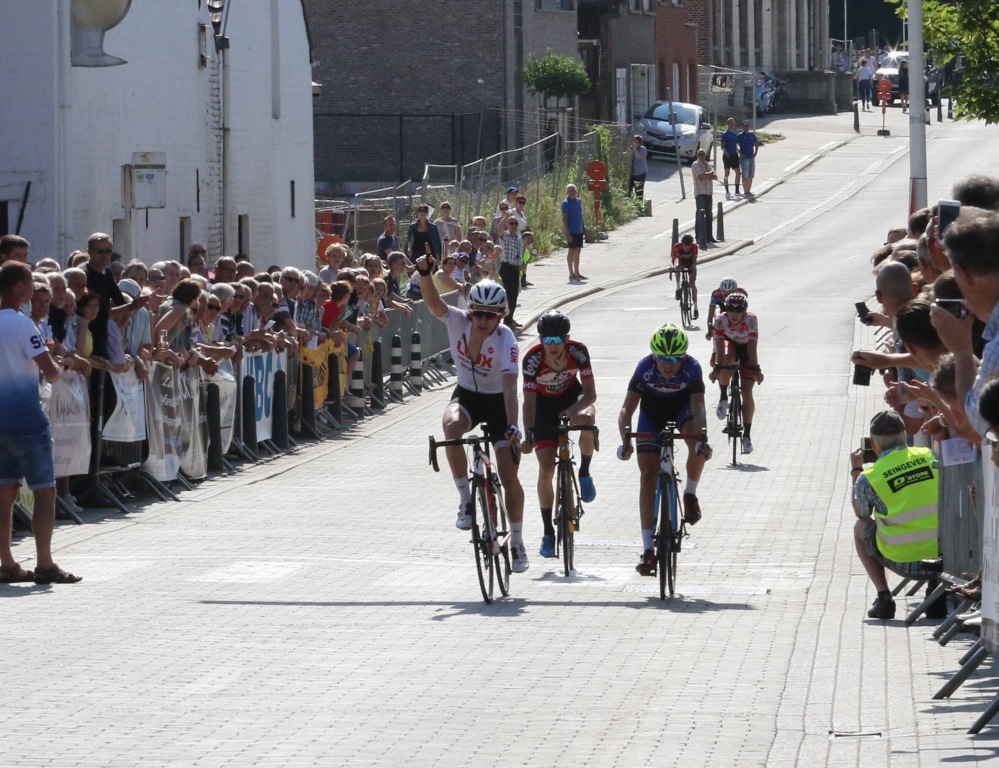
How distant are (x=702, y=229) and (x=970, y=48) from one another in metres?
26.6

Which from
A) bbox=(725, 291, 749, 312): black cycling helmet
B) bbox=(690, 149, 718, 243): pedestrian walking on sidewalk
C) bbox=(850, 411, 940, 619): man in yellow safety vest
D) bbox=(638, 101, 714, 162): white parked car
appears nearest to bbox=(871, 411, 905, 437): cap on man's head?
bbox=(850, 411, 940, 619): man in yellow safety vest

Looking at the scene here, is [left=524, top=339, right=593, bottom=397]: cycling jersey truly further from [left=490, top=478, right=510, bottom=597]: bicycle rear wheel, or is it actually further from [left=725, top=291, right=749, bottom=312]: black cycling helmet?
[left=725, top=291, right=749, bottom=312]: black cycling helmet

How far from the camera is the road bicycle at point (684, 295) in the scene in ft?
103

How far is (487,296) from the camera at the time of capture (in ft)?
41.2

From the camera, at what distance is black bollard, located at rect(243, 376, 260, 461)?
19.2 meters

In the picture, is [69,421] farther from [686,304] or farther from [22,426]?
[686,304]

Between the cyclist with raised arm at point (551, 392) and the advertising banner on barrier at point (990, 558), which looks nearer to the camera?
the advertising banner on barrier at point (990, 558)

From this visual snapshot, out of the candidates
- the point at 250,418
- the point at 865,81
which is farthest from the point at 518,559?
the point at 865,81

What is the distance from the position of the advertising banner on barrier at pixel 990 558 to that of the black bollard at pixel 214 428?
1101cm

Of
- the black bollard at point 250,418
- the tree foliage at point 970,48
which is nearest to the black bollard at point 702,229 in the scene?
the black bollard at point 250,418

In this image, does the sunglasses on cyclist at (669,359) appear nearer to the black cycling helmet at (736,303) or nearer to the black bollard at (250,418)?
the black cycling helmet at (736,303)

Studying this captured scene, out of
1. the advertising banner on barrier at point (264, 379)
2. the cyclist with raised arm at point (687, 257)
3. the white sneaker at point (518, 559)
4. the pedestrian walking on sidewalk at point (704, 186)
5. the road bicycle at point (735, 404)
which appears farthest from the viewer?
the pedestrian walking on sidewalk at point (704, 186)

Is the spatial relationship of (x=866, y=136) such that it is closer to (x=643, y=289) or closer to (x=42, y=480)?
(x=643, y=289)

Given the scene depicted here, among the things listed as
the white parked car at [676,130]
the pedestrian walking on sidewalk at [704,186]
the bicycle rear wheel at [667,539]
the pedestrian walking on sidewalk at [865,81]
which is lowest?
the bicycle rear wheel at [667,539]
